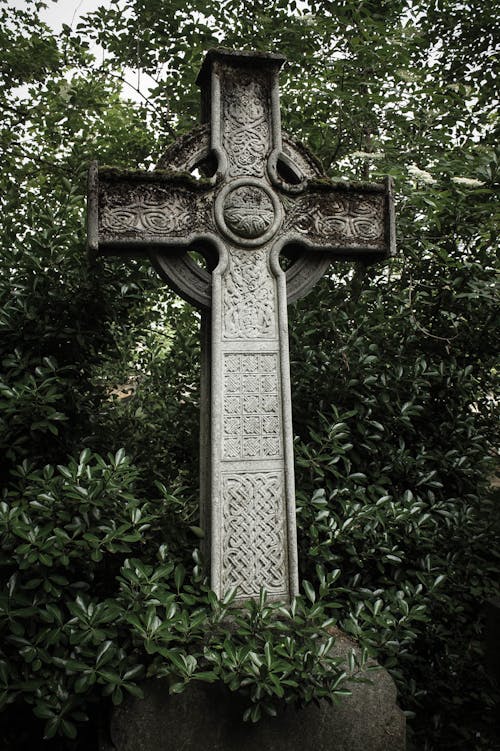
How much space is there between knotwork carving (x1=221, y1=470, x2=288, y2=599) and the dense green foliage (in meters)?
0.14

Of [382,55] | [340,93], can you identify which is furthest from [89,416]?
[382,55]

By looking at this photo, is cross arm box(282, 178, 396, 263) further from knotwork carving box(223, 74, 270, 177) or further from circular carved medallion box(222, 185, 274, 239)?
knotwork carving box(223, 74, 270, 177)

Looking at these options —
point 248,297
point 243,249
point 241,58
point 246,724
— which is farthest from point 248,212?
point 246,724

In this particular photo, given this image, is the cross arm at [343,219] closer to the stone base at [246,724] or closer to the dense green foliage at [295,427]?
the dense green foliage at [295,427]

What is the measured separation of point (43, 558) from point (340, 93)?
3578 mm

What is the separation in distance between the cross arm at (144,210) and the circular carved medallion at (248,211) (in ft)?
0.30

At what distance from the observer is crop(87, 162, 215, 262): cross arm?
2.90 m

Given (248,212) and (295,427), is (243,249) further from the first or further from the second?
(295,427)

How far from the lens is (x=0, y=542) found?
2.80 m

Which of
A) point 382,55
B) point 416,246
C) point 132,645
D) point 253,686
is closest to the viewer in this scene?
point 253,686

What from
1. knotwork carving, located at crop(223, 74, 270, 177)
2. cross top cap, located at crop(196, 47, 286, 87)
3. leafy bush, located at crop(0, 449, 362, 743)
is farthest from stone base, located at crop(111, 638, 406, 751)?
cross top cap, located at crop(196, 47, 286, 87)

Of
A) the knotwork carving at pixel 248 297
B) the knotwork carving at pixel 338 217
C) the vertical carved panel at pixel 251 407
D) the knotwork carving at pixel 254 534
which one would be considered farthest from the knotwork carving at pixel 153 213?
the knotwork carving at pixel 254 534

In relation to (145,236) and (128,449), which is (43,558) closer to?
(145,236)

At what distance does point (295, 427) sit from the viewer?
4.02 meters
